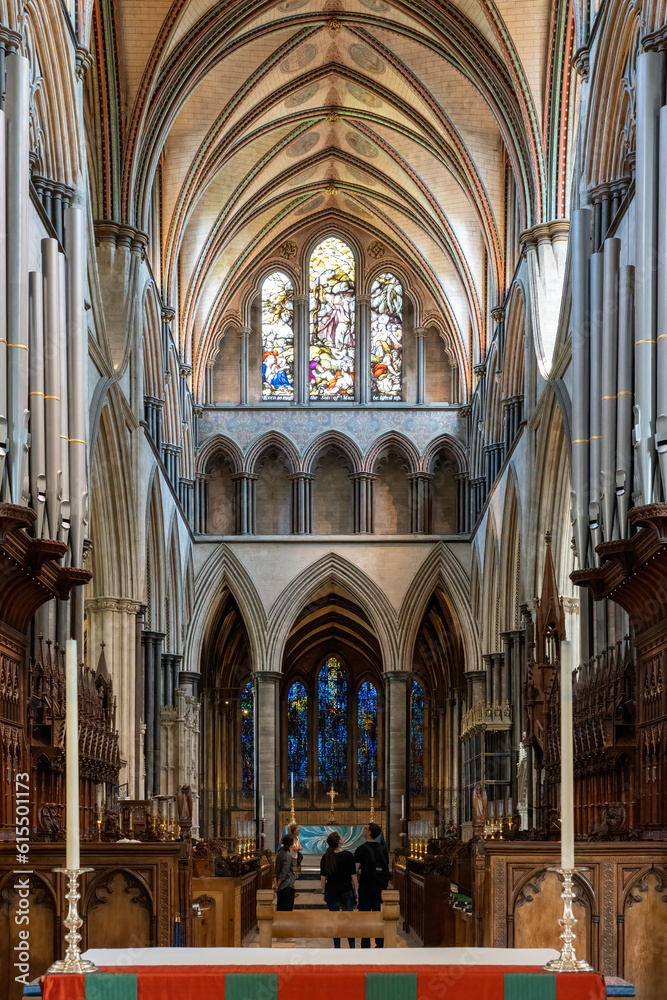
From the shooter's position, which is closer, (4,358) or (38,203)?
(4,358)

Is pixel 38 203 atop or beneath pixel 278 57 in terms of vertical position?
beneath

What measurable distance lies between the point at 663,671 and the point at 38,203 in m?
8.33

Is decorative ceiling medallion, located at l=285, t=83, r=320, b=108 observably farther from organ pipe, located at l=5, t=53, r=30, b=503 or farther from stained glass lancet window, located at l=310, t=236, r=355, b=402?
organ pipe, located at l=5, t=53, r=30, b=503

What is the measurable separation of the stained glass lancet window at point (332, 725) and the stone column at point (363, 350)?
12.5 meters

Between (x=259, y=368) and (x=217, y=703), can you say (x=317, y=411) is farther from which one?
(x=217, y=703)

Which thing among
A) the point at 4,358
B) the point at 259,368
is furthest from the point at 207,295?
the point at 4,358

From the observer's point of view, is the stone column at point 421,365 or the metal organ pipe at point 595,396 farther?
the stone column at point 421,365

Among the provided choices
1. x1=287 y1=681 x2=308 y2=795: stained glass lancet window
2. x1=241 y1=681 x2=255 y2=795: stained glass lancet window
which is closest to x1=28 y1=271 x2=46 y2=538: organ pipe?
x1=241 y1=681 x2=255 y2=795: stained glass lancet window

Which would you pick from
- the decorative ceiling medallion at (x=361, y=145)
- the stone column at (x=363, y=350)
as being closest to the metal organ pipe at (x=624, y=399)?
the decorative ceiling medallion at (x=361, y=145)

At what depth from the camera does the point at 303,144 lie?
2852 centimetres

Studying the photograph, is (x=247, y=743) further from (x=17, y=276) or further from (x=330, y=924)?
(x=330, y=924)

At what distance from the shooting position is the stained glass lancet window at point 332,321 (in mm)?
30438

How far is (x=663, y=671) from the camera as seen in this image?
11.2 m

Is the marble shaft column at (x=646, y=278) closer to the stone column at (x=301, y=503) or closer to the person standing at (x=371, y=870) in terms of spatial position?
the person standing at (x=371, y=870)
